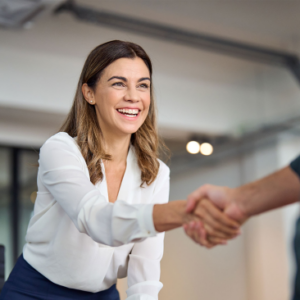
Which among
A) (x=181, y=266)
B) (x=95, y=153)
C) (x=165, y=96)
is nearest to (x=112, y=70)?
(x=95, y=153)

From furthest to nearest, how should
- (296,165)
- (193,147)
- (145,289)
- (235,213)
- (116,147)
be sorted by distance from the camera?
(193,147)
(116,147)
(145,289)
(235,213)
(296,165)

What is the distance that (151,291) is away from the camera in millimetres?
1580

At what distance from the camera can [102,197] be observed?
49.9 inches

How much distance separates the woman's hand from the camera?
1165 millimetres

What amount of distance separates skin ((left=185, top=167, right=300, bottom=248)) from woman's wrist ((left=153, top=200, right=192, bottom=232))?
2 cm

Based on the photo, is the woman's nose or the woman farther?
the woman's nose

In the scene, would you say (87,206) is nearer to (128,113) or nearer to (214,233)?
(214,233)

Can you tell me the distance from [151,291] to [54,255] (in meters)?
0.39

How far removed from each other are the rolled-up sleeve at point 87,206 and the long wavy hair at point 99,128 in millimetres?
153

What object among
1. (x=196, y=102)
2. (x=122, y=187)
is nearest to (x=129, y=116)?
(x=122, y=187)

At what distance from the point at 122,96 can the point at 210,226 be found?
0.68 m

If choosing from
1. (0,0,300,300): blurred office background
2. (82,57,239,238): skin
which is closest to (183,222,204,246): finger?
(82,57,239,238): skin

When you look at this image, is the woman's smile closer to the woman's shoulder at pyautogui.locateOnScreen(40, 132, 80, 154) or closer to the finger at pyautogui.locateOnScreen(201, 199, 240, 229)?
the woman's shoulder at pyautogui.locateOnScreen(40, 132, 80, 154)

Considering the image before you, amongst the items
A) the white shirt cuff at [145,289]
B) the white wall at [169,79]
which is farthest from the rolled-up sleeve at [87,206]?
the white wall at [169,79]
